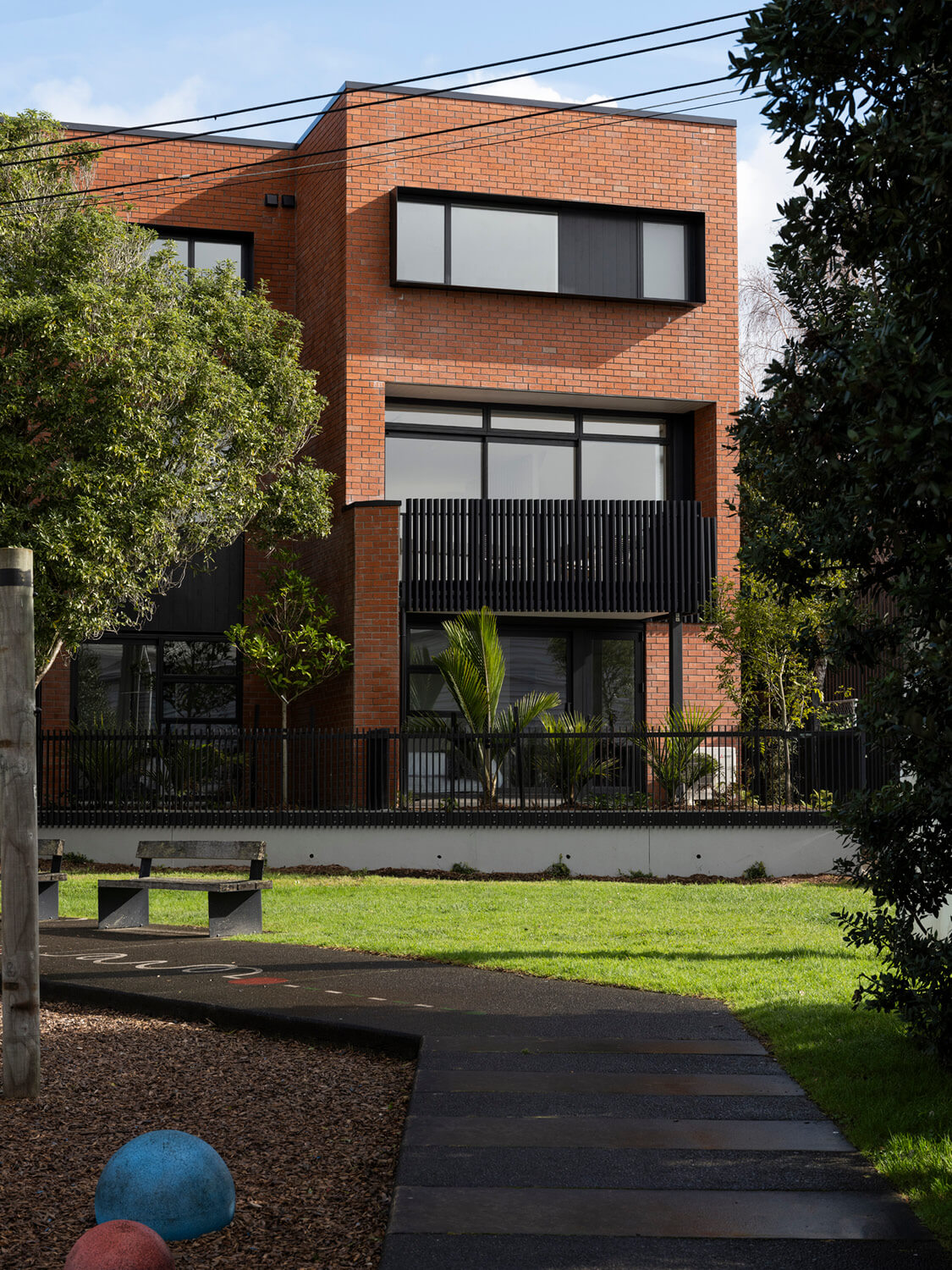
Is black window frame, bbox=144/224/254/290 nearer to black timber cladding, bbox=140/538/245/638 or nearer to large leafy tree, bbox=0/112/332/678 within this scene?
large leafy tree, bbox=0/112/332/678

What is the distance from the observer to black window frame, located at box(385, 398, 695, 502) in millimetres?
22062

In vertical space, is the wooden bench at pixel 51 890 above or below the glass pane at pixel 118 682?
below

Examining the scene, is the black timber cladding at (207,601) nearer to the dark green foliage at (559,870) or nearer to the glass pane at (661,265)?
the dark green foliage at (559,870)

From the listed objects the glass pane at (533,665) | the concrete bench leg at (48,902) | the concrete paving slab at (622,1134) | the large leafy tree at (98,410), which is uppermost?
the large leafy tree at (98,410)

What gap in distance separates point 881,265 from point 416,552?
1560 cm

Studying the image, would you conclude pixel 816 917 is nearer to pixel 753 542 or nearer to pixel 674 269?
pixel 753 542

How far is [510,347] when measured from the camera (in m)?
21.6

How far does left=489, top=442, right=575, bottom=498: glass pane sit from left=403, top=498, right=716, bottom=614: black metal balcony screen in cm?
165

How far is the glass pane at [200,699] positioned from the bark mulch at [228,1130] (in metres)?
15.0

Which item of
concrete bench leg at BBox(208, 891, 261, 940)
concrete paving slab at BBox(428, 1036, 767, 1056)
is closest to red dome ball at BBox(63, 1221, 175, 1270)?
concrete paving slab at BBox(428, 1036, 767, 1056)

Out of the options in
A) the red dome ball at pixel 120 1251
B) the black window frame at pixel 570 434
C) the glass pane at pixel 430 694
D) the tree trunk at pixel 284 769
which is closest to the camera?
the red dome ball at pixel 120 1251

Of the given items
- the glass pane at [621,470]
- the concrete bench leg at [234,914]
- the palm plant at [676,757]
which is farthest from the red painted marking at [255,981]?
the glass pane at [621,470]

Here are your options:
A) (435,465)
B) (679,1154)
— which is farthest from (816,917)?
(435,465)

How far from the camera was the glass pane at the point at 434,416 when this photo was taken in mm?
21953
